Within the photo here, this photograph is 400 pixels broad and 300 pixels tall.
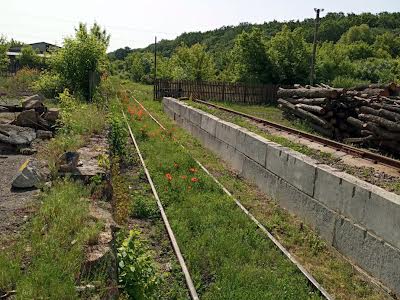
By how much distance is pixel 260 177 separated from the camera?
9.71 m

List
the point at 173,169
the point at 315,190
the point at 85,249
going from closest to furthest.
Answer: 1. the point at 85,249
2. the point at 315,190
3. the point at 173,169

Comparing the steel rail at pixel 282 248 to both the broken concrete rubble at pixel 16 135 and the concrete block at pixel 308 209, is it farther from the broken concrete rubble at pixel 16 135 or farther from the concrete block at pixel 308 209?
the broken concrete rubble at pixel 16 135

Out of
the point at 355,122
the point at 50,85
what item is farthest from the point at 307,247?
the point at 50,85

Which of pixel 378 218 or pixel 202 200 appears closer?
pixel 378 218

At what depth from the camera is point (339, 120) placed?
52.9 ft

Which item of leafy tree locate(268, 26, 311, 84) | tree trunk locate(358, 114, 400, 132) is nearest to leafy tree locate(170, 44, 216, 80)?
leafy tree locate(268, 26, 311, 84)

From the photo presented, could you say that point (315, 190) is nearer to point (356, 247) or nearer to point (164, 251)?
point (356, 247)

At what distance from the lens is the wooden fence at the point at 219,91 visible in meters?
33.5

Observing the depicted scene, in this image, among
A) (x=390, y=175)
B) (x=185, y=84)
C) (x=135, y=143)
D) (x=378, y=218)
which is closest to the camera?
(x=378, y=218)

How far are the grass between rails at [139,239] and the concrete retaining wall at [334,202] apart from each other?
101 inches

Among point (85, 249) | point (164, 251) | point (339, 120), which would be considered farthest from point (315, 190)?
point (339, 120)

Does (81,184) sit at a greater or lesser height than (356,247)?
greater

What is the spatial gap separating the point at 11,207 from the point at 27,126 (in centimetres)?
620

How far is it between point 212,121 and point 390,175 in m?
7.39
